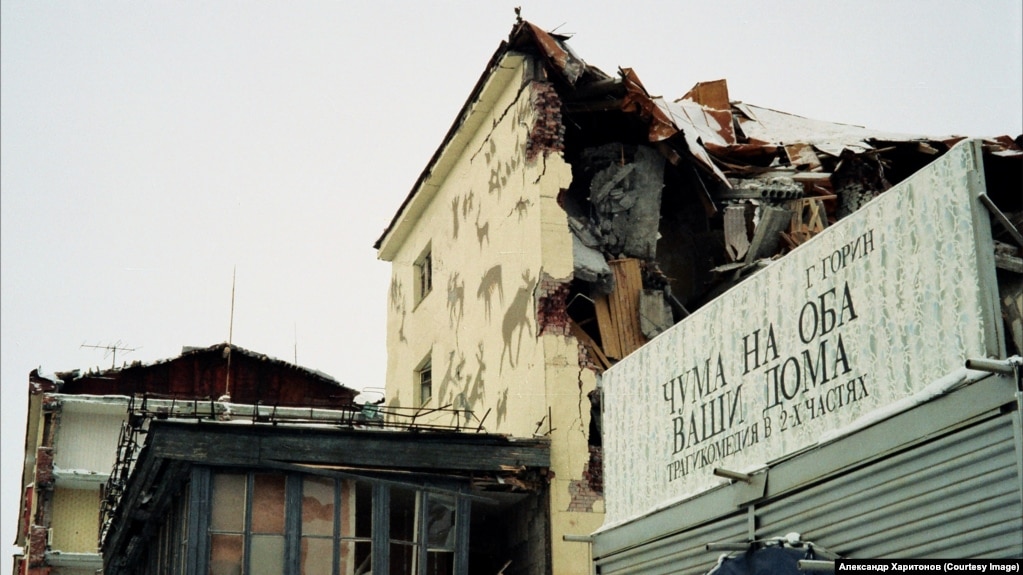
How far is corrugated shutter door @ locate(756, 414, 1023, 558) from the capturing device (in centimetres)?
950

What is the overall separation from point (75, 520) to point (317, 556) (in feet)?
79.8

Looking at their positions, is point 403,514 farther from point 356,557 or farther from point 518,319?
point 518,319

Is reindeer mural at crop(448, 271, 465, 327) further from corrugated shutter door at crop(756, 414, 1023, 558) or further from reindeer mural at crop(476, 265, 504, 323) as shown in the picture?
corrugated shutter door at crop(756, 414, 1023, 558)

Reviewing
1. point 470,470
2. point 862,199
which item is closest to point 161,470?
point 470,470

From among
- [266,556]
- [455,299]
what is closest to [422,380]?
[455,299]

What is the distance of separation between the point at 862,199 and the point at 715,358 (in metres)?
9.93

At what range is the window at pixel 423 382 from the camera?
26381 mm

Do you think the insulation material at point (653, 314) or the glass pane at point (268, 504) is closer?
the glass pane at point (268, 504)

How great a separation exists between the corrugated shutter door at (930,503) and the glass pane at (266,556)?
7.72 meters

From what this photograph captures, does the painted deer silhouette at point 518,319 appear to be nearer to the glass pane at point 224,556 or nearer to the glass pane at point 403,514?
the glass pane at point 403,514

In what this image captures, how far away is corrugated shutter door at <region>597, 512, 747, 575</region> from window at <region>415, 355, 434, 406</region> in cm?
1094

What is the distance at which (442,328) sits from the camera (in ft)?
82.6

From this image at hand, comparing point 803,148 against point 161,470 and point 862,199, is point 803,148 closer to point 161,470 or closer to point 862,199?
point 862,199

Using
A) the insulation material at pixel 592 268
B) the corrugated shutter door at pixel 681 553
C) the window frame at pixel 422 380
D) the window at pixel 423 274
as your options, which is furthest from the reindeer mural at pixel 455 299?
the corrugated shutter door at pixel 681 553
